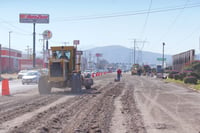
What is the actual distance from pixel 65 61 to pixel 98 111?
38.6 feet

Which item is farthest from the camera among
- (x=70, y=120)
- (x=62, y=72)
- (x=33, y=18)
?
(x=33, y=18)

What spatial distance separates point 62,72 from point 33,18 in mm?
49509

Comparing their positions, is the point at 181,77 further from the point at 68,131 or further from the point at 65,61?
the point at 68,131

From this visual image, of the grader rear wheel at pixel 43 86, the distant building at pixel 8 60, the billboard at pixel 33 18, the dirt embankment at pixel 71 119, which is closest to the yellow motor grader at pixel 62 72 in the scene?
the grader rear wheel at pixel 43 86

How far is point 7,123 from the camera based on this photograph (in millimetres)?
12953

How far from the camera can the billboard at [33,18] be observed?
7478 cm

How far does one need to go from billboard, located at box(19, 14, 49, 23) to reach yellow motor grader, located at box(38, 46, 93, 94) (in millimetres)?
47596

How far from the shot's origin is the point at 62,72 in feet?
89.7

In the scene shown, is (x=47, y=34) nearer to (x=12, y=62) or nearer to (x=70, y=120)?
(x=12, y=62)

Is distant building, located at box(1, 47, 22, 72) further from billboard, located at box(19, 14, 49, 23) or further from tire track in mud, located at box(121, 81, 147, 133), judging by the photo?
tire track in mud, located at box(121, 81, 147, 133)

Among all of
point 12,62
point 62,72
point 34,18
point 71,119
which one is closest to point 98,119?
point 71,119

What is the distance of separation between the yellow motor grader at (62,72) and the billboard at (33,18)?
47596 millimetres

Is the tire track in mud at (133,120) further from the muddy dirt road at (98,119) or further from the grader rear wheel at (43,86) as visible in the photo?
the grader rear wheel at (43,86)

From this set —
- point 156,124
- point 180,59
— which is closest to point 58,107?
point 156,124
